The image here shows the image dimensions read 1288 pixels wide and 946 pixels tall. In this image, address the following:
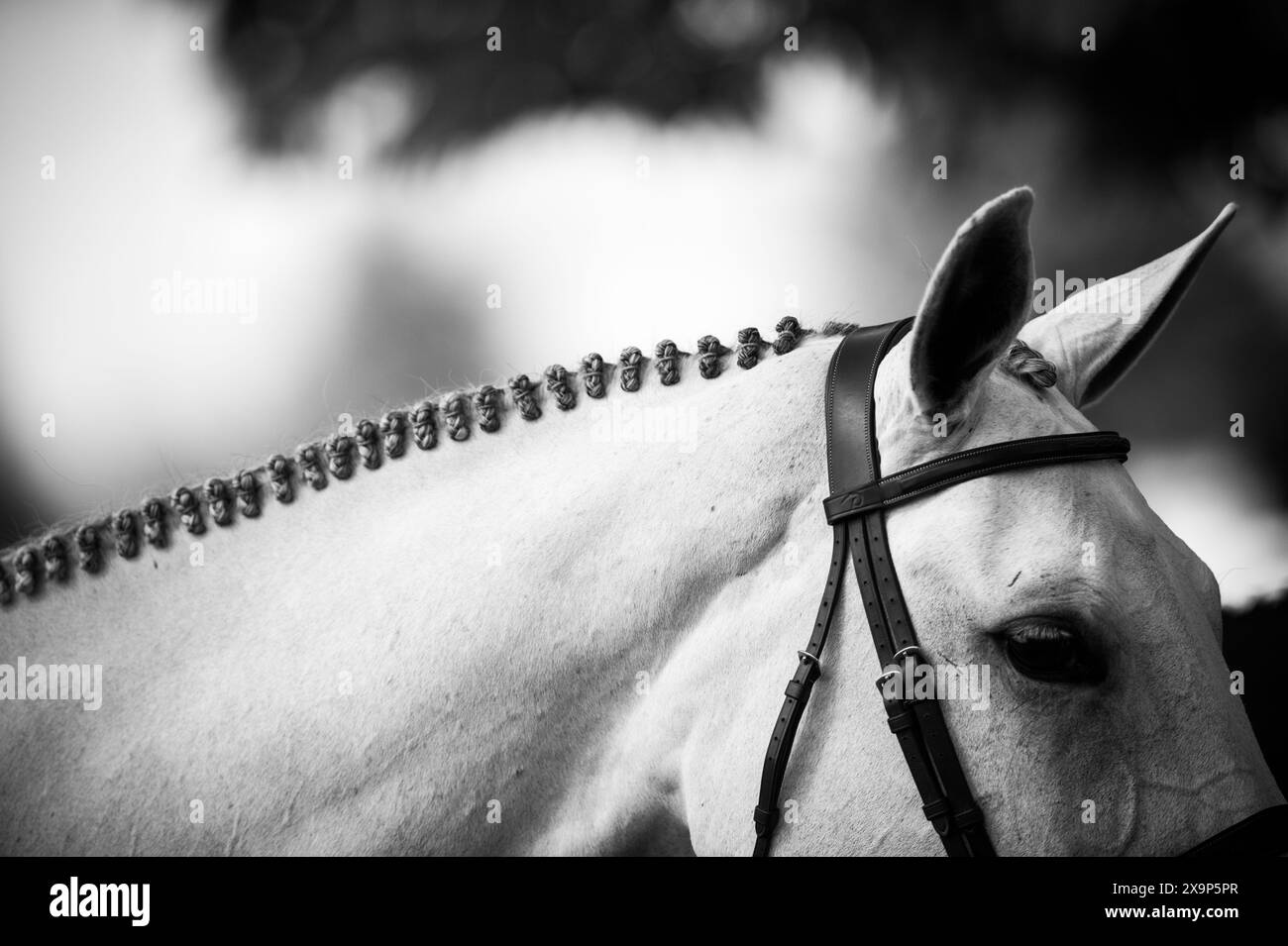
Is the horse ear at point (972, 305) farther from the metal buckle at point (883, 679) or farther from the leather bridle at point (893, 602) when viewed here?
the metal buckle at point (883, 679)

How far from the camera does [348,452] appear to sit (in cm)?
134

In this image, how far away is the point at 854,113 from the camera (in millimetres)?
2605

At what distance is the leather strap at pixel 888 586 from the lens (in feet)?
3.06

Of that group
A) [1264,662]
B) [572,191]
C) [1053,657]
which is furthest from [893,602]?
[1264,662]

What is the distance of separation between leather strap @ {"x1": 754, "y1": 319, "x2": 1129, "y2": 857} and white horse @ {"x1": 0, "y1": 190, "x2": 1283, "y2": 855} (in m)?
0.02

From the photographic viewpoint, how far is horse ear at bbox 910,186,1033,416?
91cm

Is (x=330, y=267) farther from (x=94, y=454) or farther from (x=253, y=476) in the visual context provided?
(x=253, y=476)

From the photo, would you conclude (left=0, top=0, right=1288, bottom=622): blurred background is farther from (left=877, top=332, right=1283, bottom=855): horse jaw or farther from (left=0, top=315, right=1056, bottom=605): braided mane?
(left=877, top=332, right=1283, bottom=855): horse jaw

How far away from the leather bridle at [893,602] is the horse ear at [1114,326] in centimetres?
25

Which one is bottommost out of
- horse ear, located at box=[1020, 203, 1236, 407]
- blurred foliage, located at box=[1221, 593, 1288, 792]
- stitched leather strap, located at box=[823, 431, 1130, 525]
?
blurred foliage, located at box=[1221, 593, 1288, 792]

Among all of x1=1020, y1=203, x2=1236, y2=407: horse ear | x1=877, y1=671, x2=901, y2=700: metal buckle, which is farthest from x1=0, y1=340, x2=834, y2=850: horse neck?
x1=1020, y1=203, x2=1236, y2=407: horse ear

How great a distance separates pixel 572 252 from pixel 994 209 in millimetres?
1944

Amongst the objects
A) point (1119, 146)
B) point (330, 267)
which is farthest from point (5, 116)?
point (1119, 146)

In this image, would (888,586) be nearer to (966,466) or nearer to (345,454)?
(966,466)
